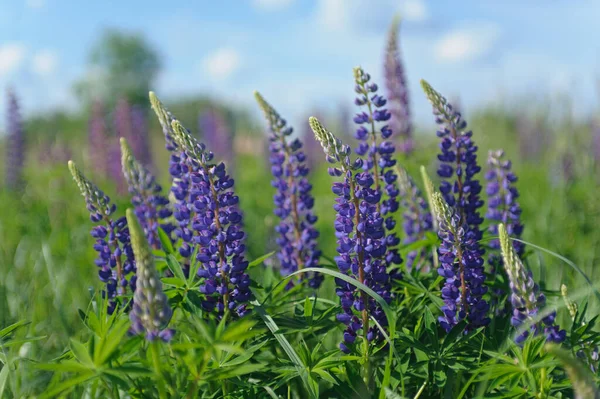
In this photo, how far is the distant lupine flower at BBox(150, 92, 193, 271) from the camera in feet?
9.06

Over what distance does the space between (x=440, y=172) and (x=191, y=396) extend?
1709mm

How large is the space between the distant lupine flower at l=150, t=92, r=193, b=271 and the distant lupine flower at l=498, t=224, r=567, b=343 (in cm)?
129

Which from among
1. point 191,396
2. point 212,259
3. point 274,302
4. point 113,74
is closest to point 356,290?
point 274,302

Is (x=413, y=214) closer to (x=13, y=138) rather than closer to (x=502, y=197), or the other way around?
(x=502, y=197)

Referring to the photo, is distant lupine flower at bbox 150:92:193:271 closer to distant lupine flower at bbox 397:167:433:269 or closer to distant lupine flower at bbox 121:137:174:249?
distant lupine flower at bbox 121:137:174:249

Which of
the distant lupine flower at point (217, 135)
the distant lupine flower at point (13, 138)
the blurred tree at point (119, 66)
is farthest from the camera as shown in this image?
the blurred tree at point (119, 66)

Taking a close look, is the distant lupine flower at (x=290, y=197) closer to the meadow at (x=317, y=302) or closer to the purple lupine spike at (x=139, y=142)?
the meadow at (x=317, y=302)

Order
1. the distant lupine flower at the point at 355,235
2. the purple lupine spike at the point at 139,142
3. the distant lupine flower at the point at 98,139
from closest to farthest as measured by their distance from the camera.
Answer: the distant lupine flower at the point at 355,235
the purple lupine spike at the point at 139,142
the distant lupine flower at the point at 98,139

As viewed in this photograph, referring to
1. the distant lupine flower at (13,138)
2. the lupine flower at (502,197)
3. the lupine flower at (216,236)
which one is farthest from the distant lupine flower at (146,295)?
the distant lupine flower at (13,138)

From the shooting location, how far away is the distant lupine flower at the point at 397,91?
5430 millimetres

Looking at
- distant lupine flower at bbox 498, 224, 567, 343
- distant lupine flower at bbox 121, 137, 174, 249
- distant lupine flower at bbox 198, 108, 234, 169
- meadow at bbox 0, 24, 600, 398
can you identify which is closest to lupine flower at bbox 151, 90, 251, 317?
meadow at bbox 0, 24, 600, 398

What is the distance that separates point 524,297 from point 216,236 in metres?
1.23

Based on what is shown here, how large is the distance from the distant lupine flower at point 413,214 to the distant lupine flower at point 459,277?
3.20 ft

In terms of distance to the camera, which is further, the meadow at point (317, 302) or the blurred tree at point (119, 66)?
the blurred tree at point (119, 66)
